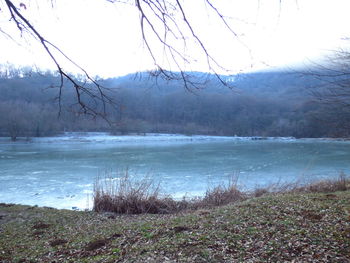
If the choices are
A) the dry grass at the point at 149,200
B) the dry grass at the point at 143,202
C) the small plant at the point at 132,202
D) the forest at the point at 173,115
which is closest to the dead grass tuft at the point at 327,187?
the dry grass at the point at 149,200

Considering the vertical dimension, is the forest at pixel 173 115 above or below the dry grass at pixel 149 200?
above

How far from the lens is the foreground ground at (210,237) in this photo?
14.2 feet

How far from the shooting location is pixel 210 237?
→ 5.10 meters

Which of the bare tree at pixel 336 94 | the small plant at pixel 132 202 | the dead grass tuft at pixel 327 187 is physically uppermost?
the bare tree at pixel 336 94

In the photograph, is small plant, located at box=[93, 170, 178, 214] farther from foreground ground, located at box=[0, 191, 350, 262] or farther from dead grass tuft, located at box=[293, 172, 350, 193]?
dead grass tuft, located at box=[293, 172, 350, 193]

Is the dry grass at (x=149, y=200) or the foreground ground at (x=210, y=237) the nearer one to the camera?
the foreground ground at (x=210, y=237)

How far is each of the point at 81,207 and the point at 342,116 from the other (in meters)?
8.36

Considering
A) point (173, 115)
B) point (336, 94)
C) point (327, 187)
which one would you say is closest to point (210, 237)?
point (336, 94)

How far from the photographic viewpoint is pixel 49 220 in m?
8.12

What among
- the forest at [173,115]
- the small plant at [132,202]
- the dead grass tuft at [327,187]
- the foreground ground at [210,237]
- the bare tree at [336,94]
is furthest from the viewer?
the forest at [173,115]

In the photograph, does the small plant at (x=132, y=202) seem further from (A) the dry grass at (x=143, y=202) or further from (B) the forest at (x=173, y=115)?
(B) the forest at (x=173, y=115)

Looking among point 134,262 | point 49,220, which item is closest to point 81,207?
point 49,220

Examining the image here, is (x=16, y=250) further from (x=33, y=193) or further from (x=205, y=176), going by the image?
(x=205, y=176)

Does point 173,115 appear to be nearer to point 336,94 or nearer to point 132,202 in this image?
point 132,202
